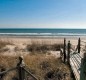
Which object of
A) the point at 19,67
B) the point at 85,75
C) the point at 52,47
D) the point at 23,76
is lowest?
the point at 52,47

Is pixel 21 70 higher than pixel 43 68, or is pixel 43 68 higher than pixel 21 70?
pixel 21 70

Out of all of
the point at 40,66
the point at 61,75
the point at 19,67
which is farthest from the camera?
the point at 40,66

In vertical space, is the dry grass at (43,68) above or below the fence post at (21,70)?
below

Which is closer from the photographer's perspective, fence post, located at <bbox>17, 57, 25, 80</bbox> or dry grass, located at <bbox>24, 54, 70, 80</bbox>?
fence post, located at <bbox>17, 57, 25, 80</bbox>

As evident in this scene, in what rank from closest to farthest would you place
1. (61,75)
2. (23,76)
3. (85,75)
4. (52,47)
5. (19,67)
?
(85,75), (19,67), (23,76), (61,75), (52,47)

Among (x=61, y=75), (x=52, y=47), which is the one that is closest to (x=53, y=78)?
(x=61, y=75)

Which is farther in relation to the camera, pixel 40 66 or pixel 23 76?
pixel 40 66

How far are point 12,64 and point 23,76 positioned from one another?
3990mm

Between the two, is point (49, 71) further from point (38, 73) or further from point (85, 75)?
point (85, 75)

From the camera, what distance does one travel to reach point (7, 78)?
6.79 m

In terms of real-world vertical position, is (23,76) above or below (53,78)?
above

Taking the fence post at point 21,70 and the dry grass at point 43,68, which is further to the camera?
the dry grass at point 43,68

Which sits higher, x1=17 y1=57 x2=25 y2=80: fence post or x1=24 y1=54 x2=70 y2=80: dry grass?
x1=17 y1=57 x2=25 y2=80: fence post

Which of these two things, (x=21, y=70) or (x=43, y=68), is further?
(x=43, y=68)
